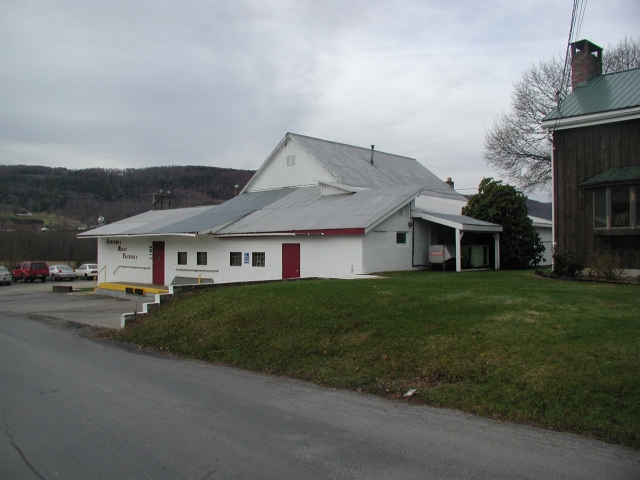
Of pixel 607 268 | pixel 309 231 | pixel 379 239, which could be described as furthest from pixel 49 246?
pixel 607 268

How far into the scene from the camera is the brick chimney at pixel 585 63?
21156 millimetres

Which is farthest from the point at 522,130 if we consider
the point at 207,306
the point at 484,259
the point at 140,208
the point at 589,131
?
the point at 140,208

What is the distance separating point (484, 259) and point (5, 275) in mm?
39284

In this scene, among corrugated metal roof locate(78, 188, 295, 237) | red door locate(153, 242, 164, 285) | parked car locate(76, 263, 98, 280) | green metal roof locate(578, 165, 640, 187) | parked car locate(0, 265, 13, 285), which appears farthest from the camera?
parked car locate(76, 263, 98, 280)

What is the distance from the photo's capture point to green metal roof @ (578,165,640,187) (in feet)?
53.0

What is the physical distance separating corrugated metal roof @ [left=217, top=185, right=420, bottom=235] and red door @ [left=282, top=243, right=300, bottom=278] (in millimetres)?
790

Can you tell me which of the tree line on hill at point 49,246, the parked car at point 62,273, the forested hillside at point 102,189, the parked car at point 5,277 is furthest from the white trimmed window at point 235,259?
the tree line on hill at point 49,246

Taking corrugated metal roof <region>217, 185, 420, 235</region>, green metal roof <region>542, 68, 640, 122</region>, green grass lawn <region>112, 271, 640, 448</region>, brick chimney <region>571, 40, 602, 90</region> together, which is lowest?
green grass lawn <region>112, 271, 640, 448</region>

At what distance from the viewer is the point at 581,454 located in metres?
5.32

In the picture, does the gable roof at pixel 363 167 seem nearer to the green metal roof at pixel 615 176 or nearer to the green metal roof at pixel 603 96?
the green metal roof at pixel 603 96

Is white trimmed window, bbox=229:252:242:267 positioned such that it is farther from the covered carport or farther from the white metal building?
the covered carport

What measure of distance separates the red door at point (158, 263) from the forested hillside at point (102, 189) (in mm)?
25166

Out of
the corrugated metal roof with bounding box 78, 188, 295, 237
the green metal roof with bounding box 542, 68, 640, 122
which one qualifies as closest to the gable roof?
the corrugated metal roof with bounding box 78, 188, 295, 237

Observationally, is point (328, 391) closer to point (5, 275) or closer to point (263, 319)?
point (263, 319)
